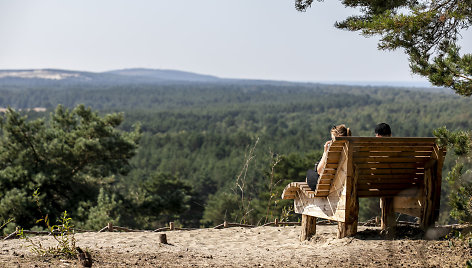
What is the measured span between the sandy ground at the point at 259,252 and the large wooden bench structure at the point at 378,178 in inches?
12.5

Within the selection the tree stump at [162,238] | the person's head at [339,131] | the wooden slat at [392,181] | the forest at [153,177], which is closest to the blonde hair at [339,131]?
the person's head at [339,131]

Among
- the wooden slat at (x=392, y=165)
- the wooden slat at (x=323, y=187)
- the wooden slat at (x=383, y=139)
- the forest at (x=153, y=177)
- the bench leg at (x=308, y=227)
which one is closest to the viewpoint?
the wooden slat at (x=383, y=139)

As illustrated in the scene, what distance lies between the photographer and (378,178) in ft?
18.9

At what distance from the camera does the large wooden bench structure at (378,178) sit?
5500 millimetres

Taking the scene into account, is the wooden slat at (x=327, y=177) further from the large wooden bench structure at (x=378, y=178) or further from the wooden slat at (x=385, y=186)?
the wooden slat at (x=385, y=186)

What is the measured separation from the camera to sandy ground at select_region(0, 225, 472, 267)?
15.7 feet

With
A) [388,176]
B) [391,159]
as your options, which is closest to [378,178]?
[388,176]

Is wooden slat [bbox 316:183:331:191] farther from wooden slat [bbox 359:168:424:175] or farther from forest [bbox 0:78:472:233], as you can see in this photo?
forest [bbox 0:78:472:233]

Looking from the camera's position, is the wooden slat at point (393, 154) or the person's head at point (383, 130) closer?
the wooden slat at point (393, 154)

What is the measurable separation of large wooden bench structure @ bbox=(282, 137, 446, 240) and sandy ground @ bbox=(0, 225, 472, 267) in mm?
318

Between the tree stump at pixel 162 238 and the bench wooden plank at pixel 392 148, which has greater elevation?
the bench wooden plank at pixel 392 148

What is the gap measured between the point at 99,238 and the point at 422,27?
14.9 feet

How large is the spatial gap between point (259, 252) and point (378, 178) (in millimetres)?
1532

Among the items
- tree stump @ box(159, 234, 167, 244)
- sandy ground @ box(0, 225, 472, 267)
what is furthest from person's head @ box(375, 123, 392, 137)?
tree stump @ box(159, 234, 167, 244)
